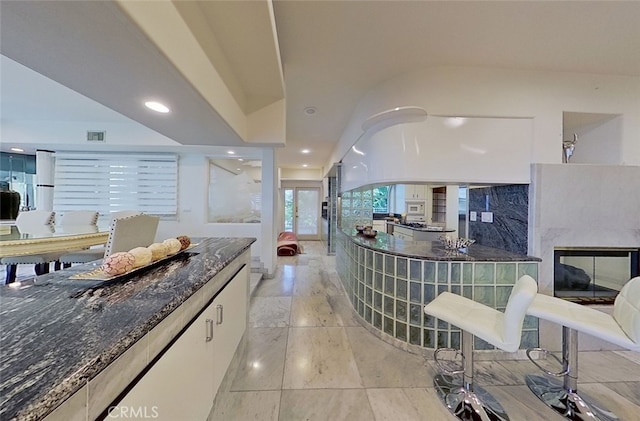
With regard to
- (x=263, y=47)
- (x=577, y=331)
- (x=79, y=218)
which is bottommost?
(x=577, y=331)

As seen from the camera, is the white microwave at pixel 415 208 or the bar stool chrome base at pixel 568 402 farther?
the white microwave at pixel 415 208

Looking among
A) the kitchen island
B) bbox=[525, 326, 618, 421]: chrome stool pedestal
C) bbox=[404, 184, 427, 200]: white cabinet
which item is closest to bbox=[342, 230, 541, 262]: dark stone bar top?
bbox=[525, 326, 618, 421]: chrome stool pedestal

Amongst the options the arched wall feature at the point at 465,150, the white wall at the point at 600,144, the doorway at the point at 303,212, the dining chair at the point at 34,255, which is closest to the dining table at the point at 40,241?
the dining chair at the point at 34,255

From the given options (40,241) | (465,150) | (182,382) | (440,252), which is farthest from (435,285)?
(40,241)

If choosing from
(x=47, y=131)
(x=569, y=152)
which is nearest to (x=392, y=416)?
(x=569, y=152)

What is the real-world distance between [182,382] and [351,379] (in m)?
1.30

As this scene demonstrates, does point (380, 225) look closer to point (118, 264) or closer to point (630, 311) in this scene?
point (630, 311)

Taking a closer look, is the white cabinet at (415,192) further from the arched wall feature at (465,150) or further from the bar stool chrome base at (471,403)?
the bar stool chrome base at (471,403)

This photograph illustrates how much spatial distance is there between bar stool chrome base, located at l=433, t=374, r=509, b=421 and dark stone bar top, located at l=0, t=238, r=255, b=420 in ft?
5.77

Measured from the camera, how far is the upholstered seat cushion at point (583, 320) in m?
1.34

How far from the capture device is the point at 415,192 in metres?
4.53

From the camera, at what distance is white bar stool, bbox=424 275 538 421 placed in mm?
1372

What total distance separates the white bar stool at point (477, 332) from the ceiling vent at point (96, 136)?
5.33 meters

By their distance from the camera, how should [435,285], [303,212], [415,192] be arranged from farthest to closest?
[303,212] → [415,192] → [435,285]
